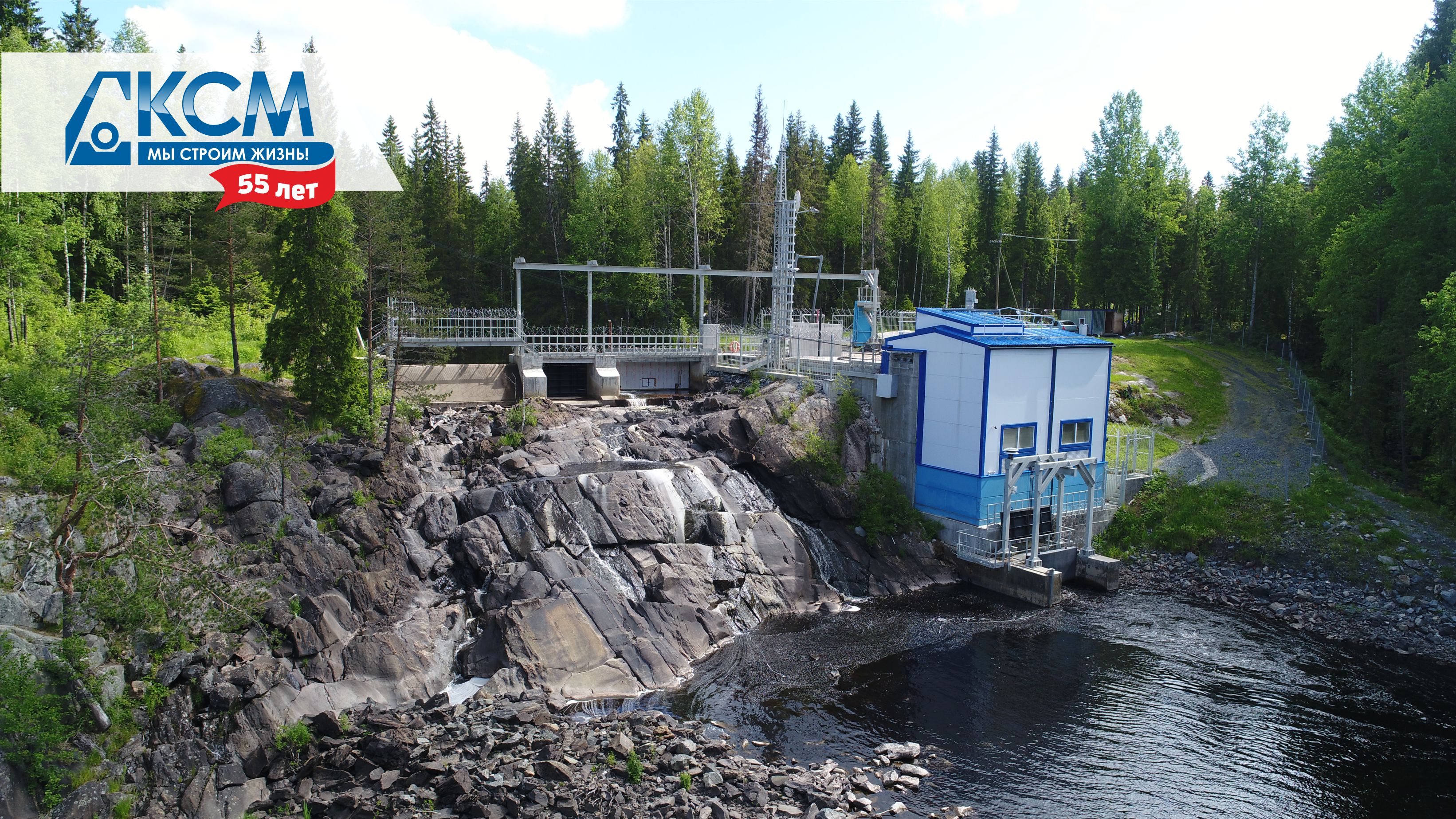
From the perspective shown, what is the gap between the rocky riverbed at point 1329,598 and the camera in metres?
22.9

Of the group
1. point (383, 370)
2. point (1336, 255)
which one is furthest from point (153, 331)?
point (1336, 255)

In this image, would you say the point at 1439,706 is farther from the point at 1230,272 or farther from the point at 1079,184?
the point at 1079,184

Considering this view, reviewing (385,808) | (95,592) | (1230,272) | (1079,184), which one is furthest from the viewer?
(1079,184)

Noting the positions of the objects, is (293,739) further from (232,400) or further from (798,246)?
(798,246)

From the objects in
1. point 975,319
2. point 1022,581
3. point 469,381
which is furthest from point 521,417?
point 1022,581

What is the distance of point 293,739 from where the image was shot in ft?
50.7

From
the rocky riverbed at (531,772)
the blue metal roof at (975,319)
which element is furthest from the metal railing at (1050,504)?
the rocky riverbed at (531,772)

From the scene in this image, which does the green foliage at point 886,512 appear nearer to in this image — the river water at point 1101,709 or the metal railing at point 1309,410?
the river water at point 1101,709

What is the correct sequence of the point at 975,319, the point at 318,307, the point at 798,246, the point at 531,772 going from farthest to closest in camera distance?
the point at 798,246 → the point at 975,319 → the point at 318,307 → the point at 531,772

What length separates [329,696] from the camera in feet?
55.7

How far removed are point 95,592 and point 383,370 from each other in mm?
12749

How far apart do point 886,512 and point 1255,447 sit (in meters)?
17.1

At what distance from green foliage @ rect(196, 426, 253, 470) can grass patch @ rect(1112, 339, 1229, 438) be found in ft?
114

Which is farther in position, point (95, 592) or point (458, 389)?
point (458, 389)
